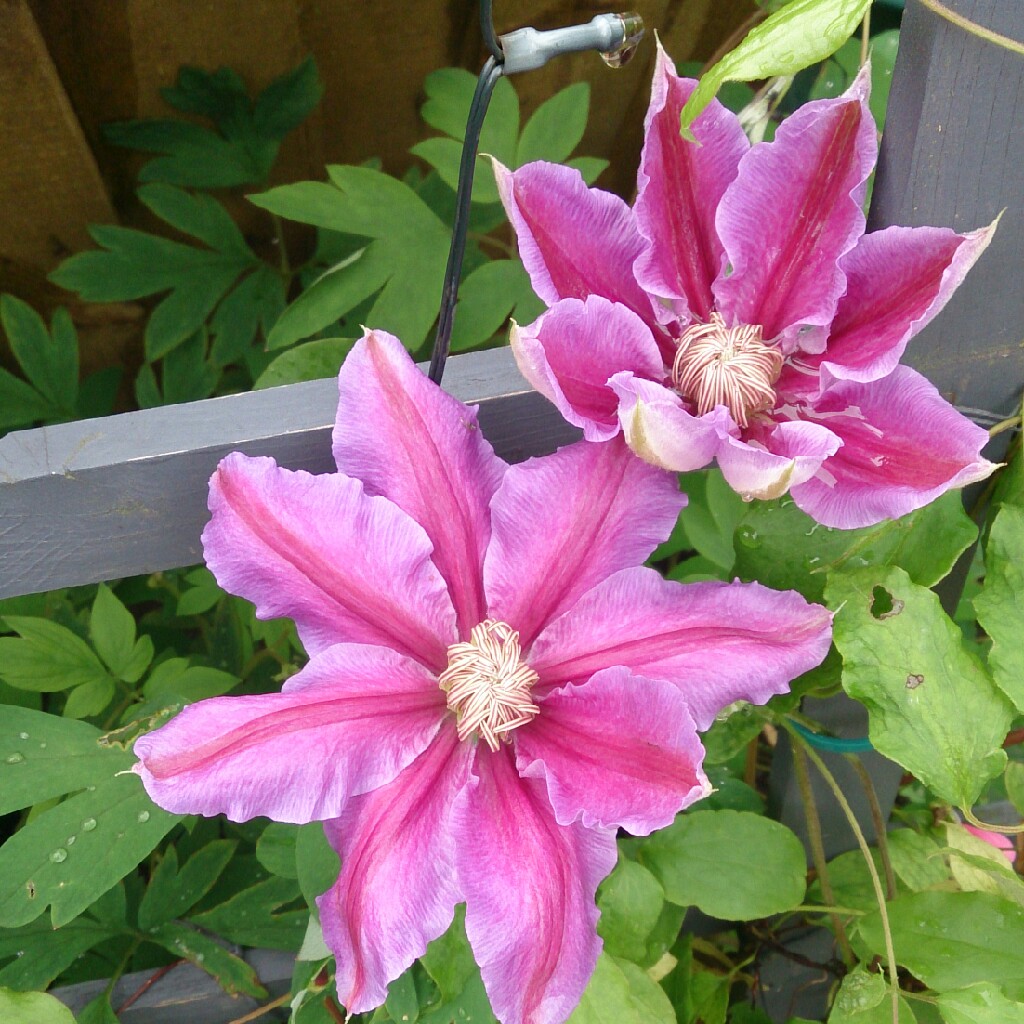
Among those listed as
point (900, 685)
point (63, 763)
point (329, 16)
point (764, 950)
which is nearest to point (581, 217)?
point (900, 685)

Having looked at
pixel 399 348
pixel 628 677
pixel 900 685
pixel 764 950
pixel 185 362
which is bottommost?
pixel 764 950

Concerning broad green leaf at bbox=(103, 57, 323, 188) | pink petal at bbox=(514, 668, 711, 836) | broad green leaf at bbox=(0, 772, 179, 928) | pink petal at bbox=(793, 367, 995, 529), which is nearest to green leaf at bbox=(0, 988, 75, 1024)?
broad green leaf at bbox=(0, 772, 179, 928)

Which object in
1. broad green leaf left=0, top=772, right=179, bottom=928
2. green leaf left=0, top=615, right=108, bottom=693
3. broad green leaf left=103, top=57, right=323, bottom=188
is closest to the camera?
broad green leaf left=0, top=772, right=179, bottom=928

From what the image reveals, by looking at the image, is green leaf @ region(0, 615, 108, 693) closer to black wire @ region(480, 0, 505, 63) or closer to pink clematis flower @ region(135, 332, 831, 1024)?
pink clematis flower @ region(135, 332, 831, 1024)

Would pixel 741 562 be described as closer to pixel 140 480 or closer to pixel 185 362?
pixel 140 480

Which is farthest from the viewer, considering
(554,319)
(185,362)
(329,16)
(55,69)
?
(185,362)

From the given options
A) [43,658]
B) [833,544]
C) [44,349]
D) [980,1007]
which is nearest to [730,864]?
[980,1007]
